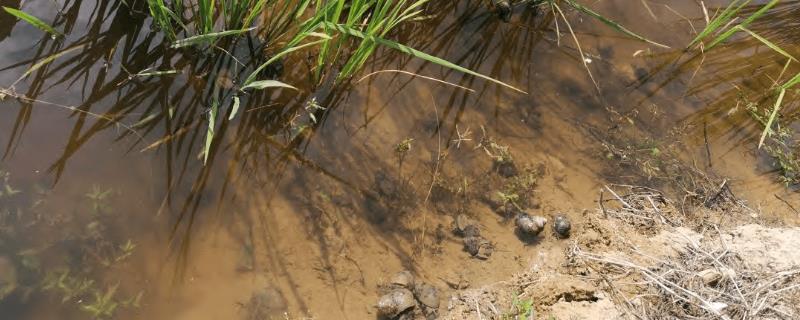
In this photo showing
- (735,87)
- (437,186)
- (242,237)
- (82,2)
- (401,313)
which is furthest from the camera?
(735,87)

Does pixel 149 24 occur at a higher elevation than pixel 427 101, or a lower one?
higher

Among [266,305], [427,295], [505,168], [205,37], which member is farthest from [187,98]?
[505,168]

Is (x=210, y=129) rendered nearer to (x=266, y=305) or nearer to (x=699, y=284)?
(x=266, y=305)

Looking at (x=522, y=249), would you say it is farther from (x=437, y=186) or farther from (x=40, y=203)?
(x=40, y=203)

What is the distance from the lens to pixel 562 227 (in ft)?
7.68

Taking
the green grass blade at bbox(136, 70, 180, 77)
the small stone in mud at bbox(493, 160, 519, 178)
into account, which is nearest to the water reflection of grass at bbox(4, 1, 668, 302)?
the green grass blade at bbox(136, 70, 180, 77)

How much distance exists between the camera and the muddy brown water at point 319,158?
212cm

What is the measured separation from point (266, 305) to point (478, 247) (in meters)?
0.89

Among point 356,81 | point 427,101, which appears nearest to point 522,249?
point 427,101

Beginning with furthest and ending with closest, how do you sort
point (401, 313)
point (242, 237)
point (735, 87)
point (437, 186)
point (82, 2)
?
1. point (735, 87)
2. point (82, 2)
3. point (437, 186)
4. point (242, 237)
5. point (401, 313)

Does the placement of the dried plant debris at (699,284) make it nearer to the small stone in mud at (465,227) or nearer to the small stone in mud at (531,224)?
the small stone in mud at (531,224)

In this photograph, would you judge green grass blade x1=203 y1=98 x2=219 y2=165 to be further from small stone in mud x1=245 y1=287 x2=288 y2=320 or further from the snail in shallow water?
the snail in shallow water

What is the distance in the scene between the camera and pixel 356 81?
2719mm

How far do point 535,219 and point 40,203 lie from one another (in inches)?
79.2
